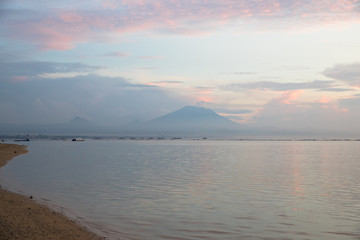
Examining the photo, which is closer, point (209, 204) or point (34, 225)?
point (34, 225)

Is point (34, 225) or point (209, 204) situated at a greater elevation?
point (34, 225)

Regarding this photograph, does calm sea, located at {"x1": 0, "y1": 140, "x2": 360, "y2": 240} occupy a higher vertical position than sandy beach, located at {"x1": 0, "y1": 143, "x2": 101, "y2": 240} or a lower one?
lower

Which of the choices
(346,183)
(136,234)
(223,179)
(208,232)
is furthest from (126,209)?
(346,183)

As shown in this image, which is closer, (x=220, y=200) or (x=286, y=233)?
(x=286, y=233)

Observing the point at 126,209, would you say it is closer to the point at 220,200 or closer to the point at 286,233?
the point at 220,200

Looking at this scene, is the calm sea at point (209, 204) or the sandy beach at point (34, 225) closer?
the sandy beach at point (34, 225)

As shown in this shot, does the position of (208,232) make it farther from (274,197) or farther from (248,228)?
(274,197)

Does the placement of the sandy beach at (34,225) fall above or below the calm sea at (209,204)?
above

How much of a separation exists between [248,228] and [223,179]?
18.9 metres

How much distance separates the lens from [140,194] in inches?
1097

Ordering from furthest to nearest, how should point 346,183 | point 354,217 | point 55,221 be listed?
1. point 346,183
2. point 354,217
3. point 55,221

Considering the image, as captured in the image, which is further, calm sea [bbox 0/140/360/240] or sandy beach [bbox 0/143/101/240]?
calm sea [bbox 0/140/360/240]

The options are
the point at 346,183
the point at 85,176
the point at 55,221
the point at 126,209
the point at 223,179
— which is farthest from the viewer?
the point at 85,176

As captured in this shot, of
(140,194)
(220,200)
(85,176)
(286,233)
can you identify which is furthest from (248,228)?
(85,176)
